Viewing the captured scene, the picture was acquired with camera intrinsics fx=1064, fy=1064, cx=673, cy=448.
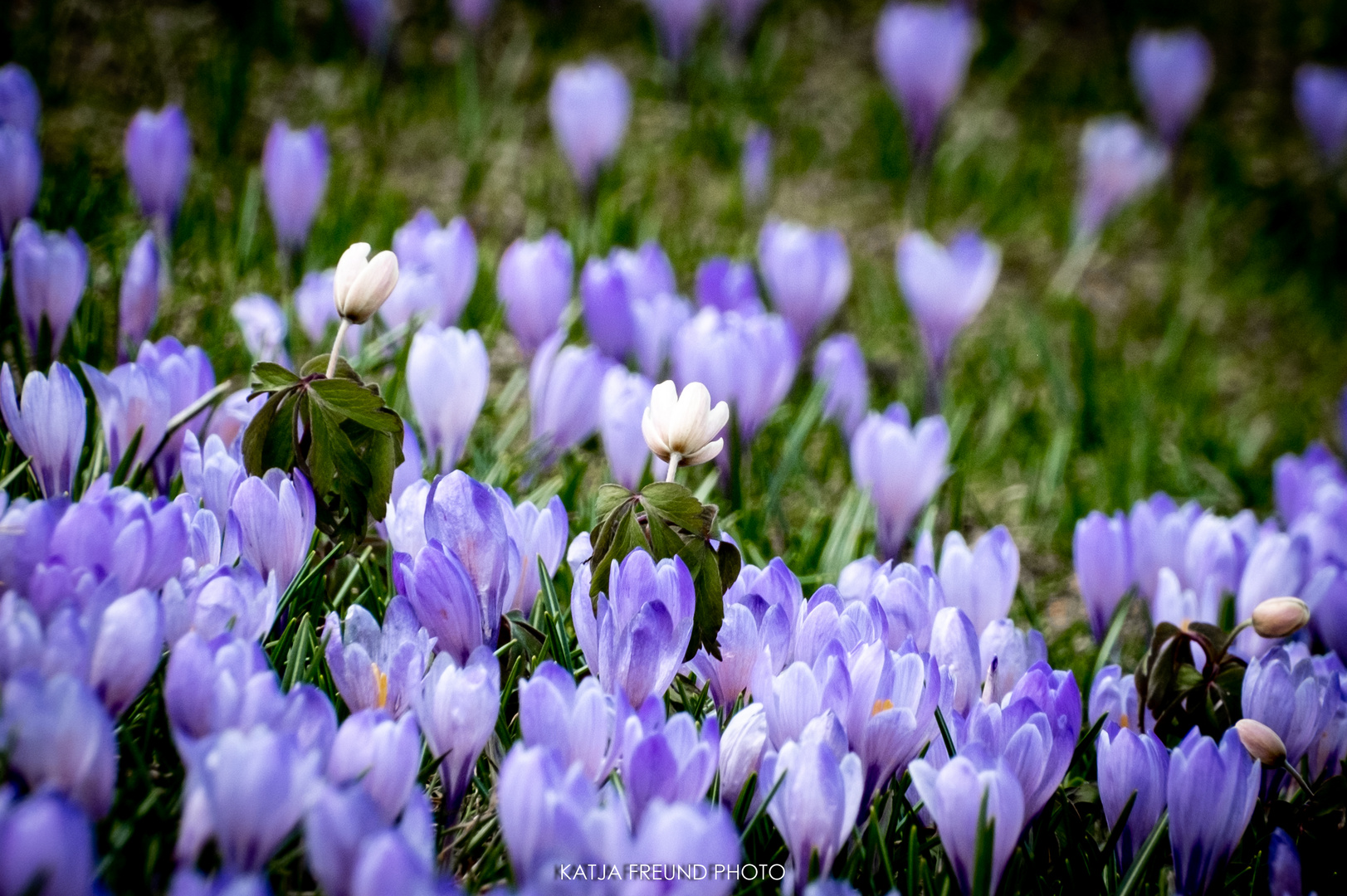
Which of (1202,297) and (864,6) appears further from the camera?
(864,6)

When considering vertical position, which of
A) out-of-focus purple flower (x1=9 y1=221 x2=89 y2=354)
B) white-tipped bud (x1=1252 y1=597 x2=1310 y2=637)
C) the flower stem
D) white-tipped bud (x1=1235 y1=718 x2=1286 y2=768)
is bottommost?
white-tipped bud (x1=1235 y1=718 x2=1286 y2=768)

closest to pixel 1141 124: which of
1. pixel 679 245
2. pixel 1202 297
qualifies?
pixel 1202 297

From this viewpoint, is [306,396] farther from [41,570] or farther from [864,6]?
[864,6]

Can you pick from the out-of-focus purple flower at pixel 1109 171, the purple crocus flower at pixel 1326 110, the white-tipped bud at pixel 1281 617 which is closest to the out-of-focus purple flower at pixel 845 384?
the white-tipped bud at pixel 1281 617

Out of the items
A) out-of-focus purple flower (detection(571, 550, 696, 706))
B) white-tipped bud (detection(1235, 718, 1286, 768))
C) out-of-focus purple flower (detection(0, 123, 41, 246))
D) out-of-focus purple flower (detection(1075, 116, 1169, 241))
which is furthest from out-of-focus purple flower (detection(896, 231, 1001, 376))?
out-of-focus purple flower (detection(0, 123, 41, 246))

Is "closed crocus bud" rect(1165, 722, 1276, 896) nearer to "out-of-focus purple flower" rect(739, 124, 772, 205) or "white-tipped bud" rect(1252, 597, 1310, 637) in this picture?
"white-tipped bud" rect(1252, 597, 1310, 637)

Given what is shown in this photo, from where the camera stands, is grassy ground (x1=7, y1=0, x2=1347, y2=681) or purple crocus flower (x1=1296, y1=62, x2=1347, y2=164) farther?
purple crocus flower (x1=1296, y1=62, x2=1347, y2=164)
